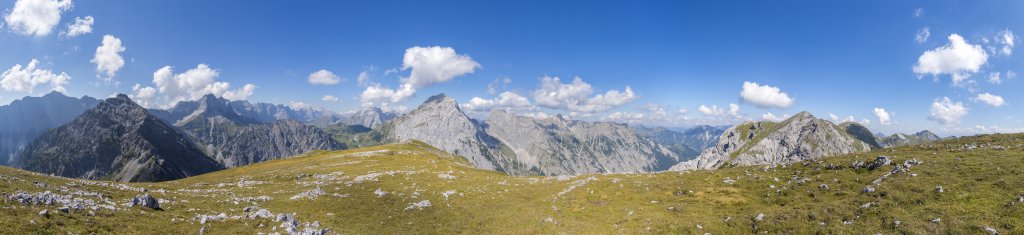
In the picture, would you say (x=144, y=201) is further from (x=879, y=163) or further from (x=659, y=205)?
(x=879, y=163)

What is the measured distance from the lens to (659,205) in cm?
4103

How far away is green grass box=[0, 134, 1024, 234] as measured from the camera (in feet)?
86.3

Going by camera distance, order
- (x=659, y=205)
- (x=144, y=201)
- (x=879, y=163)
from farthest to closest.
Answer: (x=879, y=163) < (x=659, y=205) < (x=144, y=201)

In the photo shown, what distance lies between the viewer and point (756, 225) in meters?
30.6

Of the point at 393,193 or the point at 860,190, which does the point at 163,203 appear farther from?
the point at 860,190

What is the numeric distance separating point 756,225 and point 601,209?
46.0ft

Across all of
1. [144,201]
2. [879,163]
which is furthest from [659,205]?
[144,201]

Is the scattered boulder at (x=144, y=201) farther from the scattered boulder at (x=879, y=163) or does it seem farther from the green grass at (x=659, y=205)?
the scattered boulder at (x=879, y=163)

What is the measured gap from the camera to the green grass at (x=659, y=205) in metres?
26.3

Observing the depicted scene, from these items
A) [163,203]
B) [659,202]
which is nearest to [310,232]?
[163,203]

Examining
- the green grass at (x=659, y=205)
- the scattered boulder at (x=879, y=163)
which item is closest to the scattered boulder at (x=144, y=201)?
the green grass at (x=659, y=205)

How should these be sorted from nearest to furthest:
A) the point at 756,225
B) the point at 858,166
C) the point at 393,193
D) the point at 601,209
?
the point at 756,225 → the point at 601,209 → the point at 858,166 → the point at 393,193

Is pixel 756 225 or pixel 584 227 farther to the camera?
pixel 584 227

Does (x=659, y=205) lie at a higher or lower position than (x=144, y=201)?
lower
